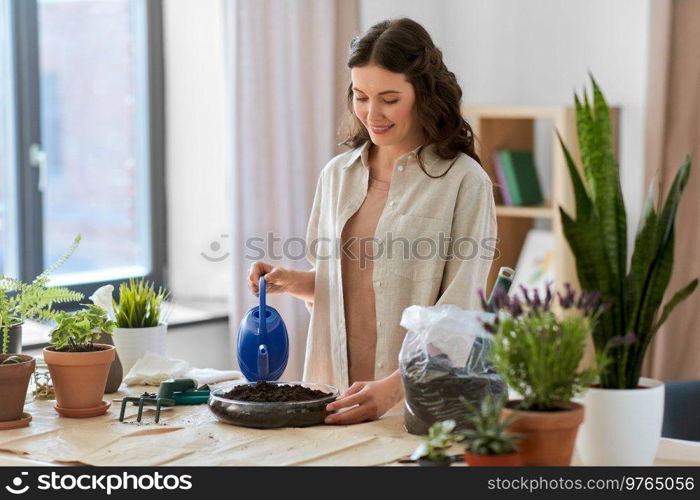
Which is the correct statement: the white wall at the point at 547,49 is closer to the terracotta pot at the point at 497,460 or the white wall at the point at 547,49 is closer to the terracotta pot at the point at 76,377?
the terracotta pot at the point at 76,377

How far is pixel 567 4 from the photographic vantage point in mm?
4262

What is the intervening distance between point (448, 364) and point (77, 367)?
0.75 m

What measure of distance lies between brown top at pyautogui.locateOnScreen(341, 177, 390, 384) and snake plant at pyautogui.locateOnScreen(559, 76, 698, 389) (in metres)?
0.91

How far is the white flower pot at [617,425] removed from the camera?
5.28ft

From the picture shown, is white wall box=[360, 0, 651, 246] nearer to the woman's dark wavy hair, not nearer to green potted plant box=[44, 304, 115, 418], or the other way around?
the woman's dark wavy hair

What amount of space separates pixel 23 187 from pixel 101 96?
0.61 m

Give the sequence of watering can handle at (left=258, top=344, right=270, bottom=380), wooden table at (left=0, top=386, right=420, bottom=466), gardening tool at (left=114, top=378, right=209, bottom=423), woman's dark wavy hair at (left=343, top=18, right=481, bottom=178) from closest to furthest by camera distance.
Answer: wooden table at (left=0, top=386, right=420, bottom=466) < gardening tool at (left=114, top=378, right=209, bottom=423) < watering can handle at (left=258, top=344, right=270, bottom=380) < woman's dark wavy hair at (left=343, top=18, right=481, bottom=178)

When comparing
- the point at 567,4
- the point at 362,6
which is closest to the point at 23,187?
the point at 362,6

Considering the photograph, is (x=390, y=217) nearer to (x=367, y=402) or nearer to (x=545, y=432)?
(x=367, y=402)

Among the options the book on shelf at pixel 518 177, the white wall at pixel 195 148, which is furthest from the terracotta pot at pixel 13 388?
the book on shelf at pixel 518 177

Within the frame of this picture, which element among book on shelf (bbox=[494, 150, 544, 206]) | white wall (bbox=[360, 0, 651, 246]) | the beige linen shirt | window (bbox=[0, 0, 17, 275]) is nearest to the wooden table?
the beige linen shirt

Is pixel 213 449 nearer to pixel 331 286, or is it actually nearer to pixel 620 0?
pixel 331 286

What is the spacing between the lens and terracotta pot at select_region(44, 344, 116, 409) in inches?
79.7

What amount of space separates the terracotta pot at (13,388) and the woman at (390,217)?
1.94 feet
